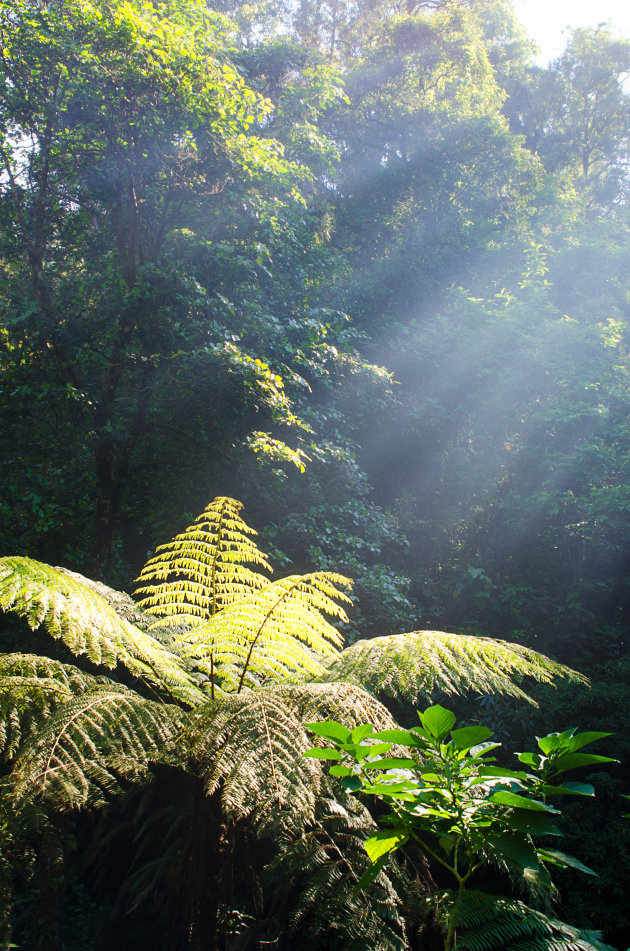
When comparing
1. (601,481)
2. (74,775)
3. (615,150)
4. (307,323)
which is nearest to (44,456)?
(307,323)

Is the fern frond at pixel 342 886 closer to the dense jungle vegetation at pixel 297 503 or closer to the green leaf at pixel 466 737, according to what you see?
A: the dense jungle vegetation at pixel 297 503

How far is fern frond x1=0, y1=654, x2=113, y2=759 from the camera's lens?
1460 mm

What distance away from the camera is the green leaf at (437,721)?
0.91m

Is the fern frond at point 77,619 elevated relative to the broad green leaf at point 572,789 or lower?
elevated

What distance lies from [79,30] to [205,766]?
5.94m

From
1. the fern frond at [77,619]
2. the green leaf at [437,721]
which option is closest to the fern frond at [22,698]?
the fern frond at [77,619]

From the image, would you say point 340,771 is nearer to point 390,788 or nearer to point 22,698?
point 390,788

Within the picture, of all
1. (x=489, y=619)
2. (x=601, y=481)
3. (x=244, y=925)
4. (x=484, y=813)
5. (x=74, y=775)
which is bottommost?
(x=244, y=925)

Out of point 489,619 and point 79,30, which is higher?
point 79,30

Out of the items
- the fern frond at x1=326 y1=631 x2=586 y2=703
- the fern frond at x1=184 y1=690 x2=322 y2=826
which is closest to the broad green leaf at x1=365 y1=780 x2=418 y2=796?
the fern frond at x1=184 y1=690 x2=322 y2=826

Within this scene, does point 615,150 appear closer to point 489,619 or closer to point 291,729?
point 489,619

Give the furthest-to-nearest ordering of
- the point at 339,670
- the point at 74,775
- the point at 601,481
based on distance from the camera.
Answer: the point at 601,481 < the point at 339,670 < the point at 74,775

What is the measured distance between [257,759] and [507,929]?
0.58m

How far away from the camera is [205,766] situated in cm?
137
